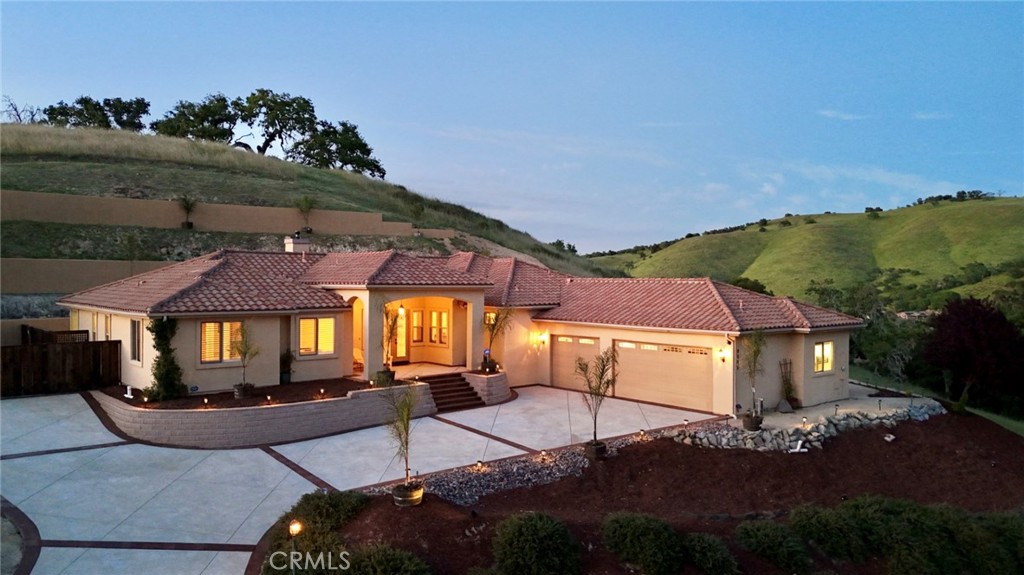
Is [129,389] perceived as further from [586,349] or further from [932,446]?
[932,446]

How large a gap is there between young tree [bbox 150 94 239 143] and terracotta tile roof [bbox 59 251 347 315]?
50197mm

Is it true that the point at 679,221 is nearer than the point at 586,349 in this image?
No

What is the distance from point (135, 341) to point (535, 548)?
53.0 feet

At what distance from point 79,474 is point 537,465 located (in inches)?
374

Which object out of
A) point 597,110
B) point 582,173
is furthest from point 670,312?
point 582,173

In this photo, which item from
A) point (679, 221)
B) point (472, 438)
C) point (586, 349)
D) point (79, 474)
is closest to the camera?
point (79, 474)

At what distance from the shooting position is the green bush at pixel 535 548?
831cm

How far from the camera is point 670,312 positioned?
2114cm

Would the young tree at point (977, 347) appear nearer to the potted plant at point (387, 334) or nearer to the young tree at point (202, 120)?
the potted plant at point (387, 334)

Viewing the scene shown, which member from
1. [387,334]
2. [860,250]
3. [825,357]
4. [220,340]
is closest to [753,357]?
[825,357]

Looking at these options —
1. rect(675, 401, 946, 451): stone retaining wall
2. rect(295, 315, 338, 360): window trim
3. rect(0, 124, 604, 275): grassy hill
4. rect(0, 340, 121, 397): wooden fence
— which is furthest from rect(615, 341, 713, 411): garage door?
rect(0, 124, 604, 275): grassy hill

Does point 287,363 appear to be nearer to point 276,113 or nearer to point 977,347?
point 977,347

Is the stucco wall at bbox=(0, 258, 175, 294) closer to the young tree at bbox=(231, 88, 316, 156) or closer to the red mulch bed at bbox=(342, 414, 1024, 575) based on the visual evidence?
the red mulch bed at bbox=(342, 414, 1024, 575)

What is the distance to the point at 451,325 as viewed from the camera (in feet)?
79.2
